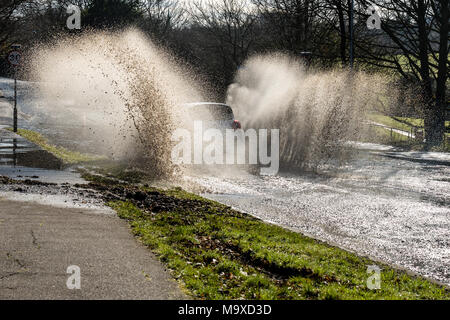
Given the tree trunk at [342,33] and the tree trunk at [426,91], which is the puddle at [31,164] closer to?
the tree trunk at [426,91]

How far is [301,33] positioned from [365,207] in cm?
3109

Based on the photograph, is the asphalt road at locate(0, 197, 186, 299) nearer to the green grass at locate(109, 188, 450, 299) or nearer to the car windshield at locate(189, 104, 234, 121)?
the green grass at locate(109, 188, 450, 299)

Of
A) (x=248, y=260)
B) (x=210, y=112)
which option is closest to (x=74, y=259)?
(x=248, y=260)

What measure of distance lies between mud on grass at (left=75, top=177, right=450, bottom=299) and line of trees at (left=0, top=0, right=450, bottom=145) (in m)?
24.5

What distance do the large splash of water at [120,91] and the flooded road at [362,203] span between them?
220cm

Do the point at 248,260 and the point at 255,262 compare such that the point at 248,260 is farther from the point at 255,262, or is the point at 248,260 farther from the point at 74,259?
the point at 74,259

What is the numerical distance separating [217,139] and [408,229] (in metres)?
10.7

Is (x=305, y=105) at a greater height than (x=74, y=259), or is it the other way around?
(x=305, y=105)

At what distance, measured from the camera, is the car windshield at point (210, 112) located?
64.3 ft

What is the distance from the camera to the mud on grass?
600cm

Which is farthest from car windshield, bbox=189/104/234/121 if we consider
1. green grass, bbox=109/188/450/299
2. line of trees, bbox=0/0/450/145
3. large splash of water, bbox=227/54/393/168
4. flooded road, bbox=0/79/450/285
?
line of trees, bbox=0/0/450/145

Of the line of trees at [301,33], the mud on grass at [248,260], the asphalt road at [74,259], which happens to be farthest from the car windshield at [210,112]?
the line of trees at [301,33]

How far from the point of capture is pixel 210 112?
20.1 meters

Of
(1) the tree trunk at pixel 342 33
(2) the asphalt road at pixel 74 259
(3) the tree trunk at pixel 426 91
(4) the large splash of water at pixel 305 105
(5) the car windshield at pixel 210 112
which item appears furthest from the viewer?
(1) the tree trunk at pixel 342 33
